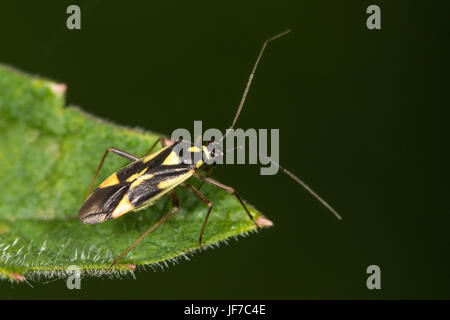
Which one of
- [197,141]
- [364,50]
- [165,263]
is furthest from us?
[364,50]

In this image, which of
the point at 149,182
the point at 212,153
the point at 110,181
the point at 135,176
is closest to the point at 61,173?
the point at 110,181

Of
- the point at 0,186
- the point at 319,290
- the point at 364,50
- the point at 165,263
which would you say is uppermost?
the point at 364,50

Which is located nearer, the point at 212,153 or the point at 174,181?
the point at 174,181

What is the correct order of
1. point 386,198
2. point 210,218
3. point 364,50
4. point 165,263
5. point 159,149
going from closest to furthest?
point 165,263 → point 210,218 → point 159,149 → point 386,198 → point 364,50

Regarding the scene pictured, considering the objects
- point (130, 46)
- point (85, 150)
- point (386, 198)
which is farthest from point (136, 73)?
point (386, 198)

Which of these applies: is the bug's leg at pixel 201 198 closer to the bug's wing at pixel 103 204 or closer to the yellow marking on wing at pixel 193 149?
the yellow marking on wing at pixel 193 149

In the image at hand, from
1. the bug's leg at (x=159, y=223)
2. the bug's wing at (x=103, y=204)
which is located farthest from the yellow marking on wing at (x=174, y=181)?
the bug's wing at (x=103, y=204)

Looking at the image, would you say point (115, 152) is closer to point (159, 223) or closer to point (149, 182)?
point (149, 182)

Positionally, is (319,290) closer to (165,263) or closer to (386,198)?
(386,198)
